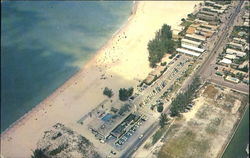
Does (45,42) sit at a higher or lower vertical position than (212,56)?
higher

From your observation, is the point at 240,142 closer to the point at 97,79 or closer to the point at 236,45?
the point at 236,45

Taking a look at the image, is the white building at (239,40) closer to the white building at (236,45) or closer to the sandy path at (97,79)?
the white building at (236,45)

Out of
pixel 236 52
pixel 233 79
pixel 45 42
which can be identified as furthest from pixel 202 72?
pixel 45 42

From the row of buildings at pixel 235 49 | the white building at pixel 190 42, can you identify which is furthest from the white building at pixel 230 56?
the white building at pixel 190 42

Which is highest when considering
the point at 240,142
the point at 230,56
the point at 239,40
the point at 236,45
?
the point at 239,40

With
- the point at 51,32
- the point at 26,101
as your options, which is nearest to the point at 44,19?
the point at 51,32

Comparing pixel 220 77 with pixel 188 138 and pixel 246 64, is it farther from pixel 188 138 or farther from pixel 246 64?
pixel 188 138
